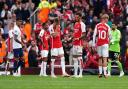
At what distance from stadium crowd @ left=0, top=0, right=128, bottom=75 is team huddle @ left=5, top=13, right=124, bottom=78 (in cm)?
80

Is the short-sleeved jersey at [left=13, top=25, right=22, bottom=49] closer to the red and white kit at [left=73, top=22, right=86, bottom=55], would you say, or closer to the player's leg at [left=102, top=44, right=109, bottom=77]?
the red and white kit at [left=73, top=22, right=86, bottom=55]

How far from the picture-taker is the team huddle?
958 inches

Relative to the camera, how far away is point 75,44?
25.0 metres

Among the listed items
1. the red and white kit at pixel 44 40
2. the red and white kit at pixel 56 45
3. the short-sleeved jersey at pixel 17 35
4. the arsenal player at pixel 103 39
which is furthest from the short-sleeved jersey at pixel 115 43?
the short-sleeved jersey at pixel 17 35

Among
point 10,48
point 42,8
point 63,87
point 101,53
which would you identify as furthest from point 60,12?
point 63,87

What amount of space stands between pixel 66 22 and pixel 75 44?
6203 mm

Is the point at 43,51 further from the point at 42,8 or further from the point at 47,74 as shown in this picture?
the point at 42,8

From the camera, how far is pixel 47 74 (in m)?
27.7

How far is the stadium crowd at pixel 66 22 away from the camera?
28656 millimetres

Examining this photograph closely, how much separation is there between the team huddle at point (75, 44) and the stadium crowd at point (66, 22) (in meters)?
0.80

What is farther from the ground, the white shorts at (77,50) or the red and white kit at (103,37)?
the red and white kit at (103,37)

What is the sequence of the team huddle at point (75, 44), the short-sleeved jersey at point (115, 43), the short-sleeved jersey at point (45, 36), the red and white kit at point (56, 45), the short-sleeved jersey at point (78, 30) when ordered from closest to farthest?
the team huddle at point (75, 44), the short-sleeved jersey at point (78, 30), the red and white kit at point (56, 45), the short-sleeved jersey at point (45, 36), the short-sleeved jersey at point (115, 43)

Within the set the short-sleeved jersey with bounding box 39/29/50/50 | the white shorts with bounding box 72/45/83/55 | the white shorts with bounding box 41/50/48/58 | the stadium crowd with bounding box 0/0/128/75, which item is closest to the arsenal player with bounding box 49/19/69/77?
the white shorts with bounding box 72/45/83/55

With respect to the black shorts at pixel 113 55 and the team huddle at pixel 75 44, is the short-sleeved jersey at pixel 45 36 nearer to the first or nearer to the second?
the team huddle at pixel 75 44
